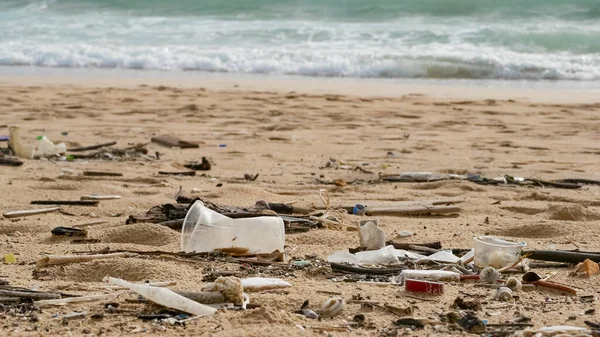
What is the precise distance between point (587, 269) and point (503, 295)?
19.4 inches

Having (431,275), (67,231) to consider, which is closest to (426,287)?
(431,275)

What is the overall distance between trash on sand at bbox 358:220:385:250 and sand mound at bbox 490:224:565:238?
0.72 metres

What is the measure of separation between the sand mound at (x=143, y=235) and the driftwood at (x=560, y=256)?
1.40 m

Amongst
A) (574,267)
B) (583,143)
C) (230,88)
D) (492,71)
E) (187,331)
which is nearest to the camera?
(187,331)

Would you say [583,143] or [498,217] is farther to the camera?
[583,143]

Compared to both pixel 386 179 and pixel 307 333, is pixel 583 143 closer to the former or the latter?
pixel 386 179

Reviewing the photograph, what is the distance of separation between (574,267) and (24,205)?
260cm

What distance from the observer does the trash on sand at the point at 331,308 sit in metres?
2.47

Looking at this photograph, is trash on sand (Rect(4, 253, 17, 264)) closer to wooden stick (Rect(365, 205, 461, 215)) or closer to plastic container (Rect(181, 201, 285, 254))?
plastic container (Rect(181, 201, 285, 254))

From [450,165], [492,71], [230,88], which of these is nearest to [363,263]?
[450,165]

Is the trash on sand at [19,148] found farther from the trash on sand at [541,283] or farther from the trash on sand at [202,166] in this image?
the trash on sand at [541,283]

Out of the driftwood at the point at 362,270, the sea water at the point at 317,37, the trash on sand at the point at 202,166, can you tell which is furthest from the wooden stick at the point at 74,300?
the sea water at the point at 317,37

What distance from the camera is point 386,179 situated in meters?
5.28

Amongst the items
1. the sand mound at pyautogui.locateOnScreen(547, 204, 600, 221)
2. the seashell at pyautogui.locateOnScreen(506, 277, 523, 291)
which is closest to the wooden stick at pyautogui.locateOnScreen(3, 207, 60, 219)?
the seashell at pyautogui.locateOnScreen(506, 277, 523, 291)
